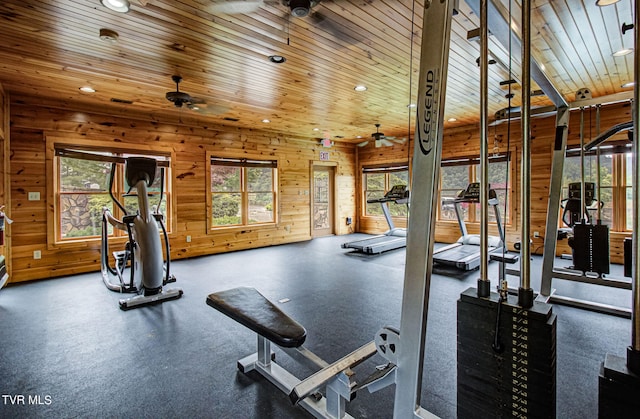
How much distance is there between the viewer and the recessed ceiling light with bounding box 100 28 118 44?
8.95 feet

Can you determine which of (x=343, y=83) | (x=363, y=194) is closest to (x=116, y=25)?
(x=343, y=83)

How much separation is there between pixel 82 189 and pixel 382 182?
6539mm

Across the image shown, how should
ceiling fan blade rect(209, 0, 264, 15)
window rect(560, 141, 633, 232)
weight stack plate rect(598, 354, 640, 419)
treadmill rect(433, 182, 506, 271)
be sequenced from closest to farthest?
weight stack plate rect(598, 354, 640, 419)
ceiling fan blade rect(209, 0, 264, 15)
treadmill rect(433, 182, 506, 271)
window rect(560, 141, 633, 232)

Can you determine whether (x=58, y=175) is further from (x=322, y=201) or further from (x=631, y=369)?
(x=631, y=369)

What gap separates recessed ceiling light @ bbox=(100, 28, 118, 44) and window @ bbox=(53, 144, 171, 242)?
2242 millimetres

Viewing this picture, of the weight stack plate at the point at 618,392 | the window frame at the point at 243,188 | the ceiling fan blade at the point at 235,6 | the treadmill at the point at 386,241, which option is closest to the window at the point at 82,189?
the window frame at the point at 243,188

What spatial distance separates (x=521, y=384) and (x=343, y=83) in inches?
155

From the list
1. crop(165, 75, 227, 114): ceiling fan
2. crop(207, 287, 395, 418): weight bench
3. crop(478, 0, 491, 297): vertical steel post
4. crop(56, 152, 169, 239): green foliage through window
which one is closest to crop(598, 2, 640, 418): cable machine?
crop(478, 0, 491, 297): vertical steel post

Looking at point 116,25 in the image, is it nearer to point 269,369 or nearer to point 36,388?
point 36,388

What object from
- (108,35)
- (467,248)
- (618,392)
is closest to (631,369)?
(618,392)

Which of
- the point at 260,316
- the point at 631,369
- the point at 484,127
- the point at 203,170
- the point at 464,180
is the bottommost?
the point at 260,316

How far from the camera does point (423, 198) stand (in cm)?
100

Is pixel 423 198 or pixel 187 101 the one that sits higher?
pixel 187 101

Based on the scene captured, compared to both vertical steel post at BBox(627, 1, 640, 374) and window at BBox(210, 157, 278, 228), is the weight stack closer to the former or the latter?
vertical steel post at BBox(627, 1, 640, 374)
